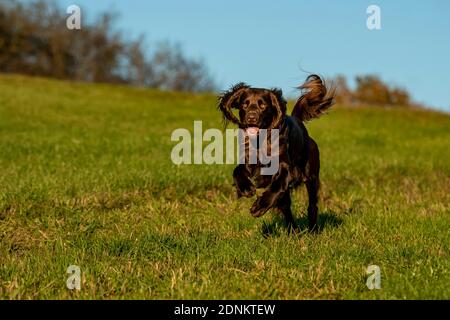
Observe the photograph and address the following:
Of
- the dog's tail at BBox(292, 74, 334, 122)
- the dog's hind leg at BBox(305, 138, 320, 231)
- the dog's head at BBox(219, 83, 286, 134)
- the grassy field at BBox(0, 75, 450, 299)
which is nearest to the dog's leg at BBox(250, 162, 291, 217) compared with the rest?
the grassy field at BBox(0, 75, 450, 299)

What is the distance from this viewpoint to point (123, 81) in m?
71.2

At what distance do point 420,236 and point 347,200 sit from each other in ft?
11.2

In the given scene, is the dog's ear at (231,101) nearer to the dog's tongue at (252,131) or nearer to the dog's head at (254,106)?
the dog's head at (254,106)

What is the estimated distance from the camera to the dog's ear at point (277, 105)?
22.6 feet

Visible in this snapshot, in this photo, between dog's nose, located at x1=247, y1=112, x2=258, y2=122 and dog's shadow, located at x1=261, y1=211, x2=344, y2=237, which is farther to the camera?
dog's shadow, located at x1=261, y1=211, x2=344, y2=237

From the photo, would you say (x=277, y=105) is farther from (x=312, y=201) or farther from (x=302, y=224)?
(x=302, y=224)

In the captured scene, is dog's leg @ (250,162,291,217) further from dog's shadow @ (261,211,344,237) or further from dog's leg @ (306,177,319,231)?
dog's leg @ (306,177,319,231)

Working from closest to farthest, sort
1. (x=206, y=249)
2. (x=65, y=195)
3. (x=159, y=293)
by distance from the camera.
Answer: (x=159, y=293) < (x=206, y=249) < (x=65, y=195)

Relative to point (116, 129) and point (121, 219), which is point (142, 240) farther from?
point (116, 129)

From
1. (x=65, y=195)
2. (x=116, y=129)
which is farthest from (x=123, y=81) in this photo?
(x=65, y=195)

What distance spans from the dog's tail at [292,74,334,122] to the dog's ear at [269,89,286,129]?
1498 millimetres

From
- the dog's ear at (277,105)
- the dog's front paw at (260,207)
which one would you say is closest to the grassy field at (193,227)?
the dog's front paw at (260,207)

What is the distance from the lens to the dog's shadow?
752 cm

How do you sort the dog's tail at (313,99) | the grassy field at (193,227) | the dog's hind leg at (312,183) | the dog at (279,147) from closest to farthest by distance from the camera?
the grassy field at (193,227) → the dog at (279,147) → the dog's hind leg at (312,183) → the dog's tail at (313,99)
